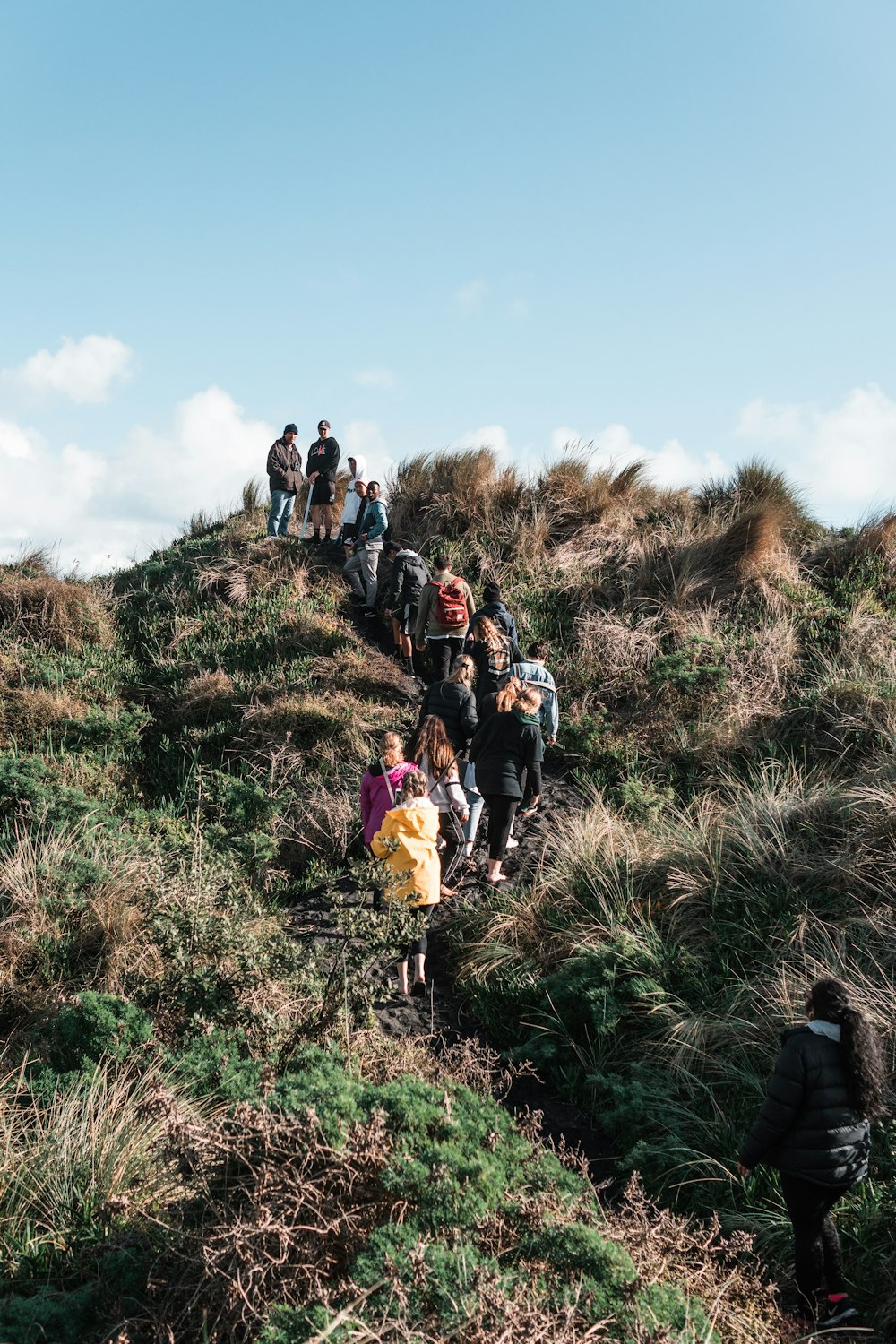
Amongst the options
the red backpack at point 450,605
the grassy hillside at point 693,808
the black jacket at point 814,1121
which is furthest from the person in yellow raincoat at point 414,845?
the red backpack at point 450,605

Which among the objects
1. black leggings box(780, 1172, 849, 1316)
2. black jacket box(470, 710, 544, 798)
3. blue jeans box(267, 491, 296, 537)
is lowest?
black leggings box(780, 1172, 849, 1316)

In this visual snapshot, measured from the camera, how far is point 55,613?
1364cm

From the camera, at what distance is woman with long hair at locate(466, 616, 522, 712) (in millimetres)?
9930

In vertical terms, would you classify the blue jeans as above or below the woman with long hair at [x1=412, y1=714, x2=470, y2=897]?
above

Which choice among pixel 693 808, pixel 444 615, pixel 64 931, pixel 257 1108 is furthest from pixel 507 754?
pixel 257 1108

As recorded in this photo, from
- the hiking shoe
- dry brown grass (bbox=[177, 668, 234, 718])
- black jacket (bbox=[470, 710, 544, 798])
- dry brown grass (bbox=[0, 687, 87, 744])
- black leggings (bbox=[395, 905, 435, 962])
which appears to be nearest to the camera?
the hiking shoe

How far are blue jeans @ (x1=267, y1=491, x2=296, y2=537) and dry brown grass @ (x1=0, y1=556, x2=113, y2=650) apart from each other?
2928 mm

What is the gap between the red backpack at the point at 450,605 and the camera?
35.4ft

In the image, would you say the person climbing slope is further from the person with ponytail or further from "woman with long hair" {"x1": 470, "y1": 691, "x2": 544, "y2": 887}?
the person with ponytail

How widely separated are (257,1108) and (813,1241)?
255cm

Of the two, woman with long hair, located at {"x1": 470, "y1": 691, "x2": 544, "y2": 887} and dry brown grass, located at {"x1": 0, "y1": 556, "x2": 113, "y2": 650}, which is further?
dry brown grass, located at {"x1": 0, "y1": 556, "x2": 113, "y2": 650}

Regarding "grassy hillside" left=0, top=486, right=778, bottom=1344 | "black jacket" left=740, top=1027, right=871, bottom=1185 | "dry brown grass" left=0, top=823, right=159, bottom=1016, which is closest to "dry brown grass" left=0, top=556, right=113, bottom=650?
"grassy hillside" left=0, top=486, right=778, bottom=1344

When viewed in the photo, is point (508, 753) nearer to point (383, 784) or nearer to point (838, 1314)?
point (383, 784)

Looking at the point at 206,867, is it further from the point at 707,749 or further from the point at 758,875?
the point at 707,749
